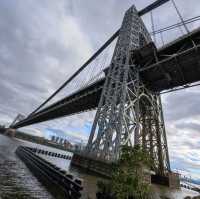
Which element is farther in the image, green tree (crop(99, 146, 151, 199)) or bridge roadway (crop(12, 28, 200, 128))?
bridge roadway (crop(12, 28, 200, 128))

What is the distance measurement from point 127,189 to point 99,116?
39.5ft

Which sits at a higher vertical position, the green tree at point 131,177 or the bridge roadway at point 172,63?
the bridge roadway at point 172,63

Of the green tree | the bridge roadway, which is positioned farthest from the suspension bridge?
the green tree

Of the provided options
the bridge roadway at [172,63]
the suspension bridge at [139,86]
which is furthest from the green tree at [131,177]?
the bridge roadway at [172,63]

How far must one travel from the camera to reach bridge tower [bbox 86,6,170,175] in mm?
15388

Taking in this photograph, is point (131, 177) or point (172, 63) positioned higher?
point (172, 63)

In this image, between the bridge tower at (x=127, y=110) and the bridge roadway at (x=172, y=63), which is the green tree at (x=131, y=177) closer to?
the bridge tower at (x=127, y=110)

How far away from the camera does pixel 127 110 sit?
17.0 metres

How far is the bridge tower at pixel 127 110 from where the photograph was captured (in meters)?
15.4

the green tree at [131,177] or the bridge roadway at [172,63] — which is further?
the bridge roadway at [172,63]

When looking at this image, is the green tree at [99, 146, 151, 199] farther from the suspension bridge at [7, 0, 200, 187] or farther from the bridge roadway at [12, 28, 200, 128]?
the bridge roadway at [12, 28, 200, 128]

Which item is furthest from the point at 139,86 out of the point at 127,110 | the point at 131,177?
the point at 131,177

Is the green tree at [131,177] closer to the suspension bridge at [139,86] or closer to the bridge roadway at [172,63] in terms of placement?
the suspension bridge at [139,86]

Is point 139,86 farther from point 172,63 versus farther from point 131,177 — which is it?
point 131,177
